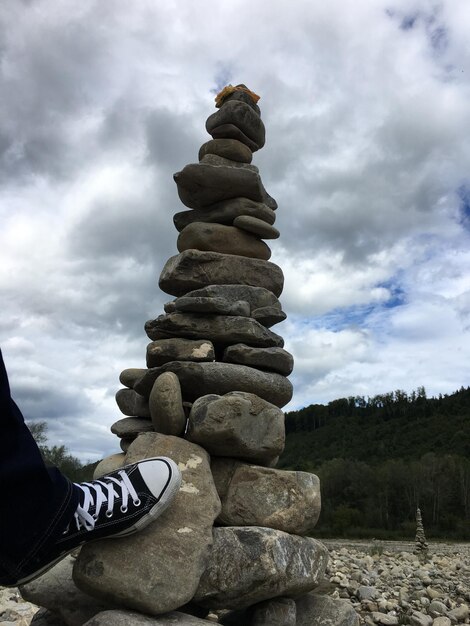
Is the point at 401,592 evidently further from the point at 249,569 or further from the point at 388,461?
the point at 388,461

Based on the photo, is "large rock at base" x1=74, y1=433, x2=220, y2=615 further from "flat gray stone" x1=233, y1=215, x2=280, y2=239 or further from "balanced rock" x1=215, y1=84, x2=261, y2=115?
"balanced rock" x1=215, y1=84, x2=261, y2=115

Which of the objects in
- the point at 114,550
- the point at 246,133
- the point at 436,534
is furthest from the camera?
the point at 436,534

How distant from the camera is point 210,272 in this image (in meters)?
6.54

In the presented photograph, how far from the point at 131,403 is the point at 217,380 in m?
1.26

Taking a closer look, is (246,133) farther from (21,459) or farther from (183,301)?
(21,459)

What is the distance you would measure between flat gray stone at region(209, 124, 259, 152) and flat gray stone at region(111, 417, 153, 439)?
389 cm

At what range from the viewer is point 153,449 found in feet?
A: 16.2

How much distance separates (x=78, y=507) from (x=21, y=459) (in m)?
0.67

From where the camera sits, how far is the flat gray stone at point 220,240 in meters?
6.86

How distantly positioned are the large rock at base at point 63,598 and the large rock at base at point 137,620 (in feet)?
2.52

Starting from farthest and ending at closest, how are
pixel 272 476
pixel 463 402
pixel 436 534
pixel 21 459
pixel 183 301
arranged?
pixel 463 402 → pixel 436 534 → pixel 183 301 → pixel 272 476 → pixel 21 459

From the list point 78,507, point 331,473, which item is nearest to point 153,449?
point 78,507

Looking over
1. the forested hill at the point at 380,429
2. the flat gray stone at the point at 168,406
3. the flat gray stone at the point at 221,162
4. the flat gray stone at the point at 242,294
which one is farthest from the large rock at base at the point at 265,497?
the forested hill at the point at 380,429

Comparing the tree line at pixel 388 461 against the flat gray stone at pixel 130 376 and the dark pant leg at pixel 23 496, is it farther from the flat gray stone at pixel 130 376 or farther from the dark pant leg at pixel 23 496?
the dark pant leg at pixel 23 496
